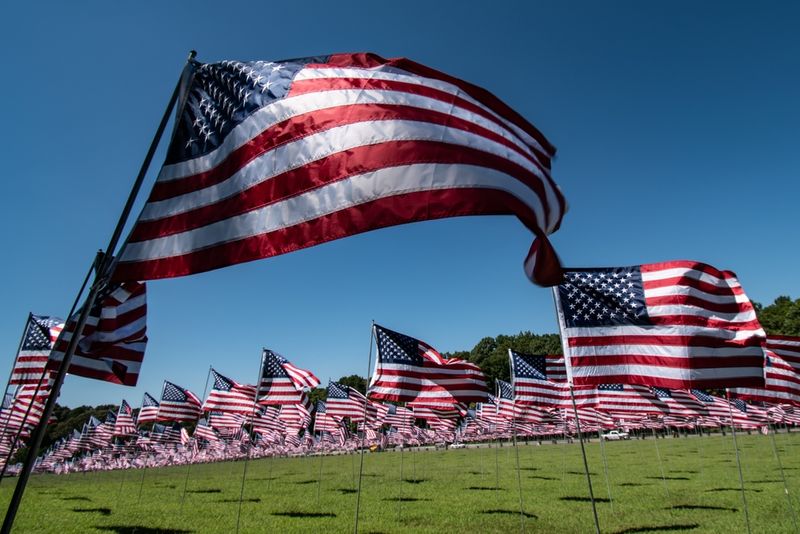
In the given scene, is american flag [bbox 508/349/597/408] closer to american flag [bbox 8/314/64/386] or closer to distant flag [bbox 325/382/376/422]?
distant flag [bbox 325/382/376/422]

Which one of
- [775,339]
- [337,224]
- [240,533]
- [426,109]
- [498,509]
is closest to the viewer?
[337,224]

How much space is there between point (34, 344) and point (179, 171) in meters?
13.4

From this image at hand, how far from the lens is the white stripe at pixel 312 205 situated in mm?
4184

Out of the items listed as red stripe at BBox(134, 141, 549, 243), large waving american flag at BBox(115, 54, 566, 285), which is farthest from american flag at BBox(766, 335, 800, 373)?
red stripe at BBox(134, 141, 549, 243)

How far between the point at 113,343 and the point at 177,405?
20872 mm

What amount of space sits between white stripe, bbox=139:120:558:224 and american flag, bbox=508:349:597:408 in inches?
665

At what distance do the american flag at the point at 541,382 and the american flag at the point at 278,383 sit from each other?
32.2 ft

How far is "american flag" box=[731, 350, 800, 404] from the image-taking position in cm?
1627

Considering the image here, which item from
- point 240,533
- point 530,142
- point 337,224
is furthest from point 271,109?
point 240,533

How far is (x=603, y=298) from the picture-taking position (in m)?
9.23

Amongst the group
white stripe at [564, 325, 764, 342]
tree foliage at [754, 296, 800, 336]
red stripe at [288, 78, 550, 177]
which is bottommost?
white stripe at [564, 325, 764, 342]

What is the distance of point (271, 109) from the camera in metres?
4.61

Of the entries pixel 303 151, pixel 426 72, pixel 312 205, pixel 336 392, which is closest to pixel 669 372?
pixel 426 72

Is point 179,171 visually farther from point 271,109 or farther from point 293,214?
point 293,214
